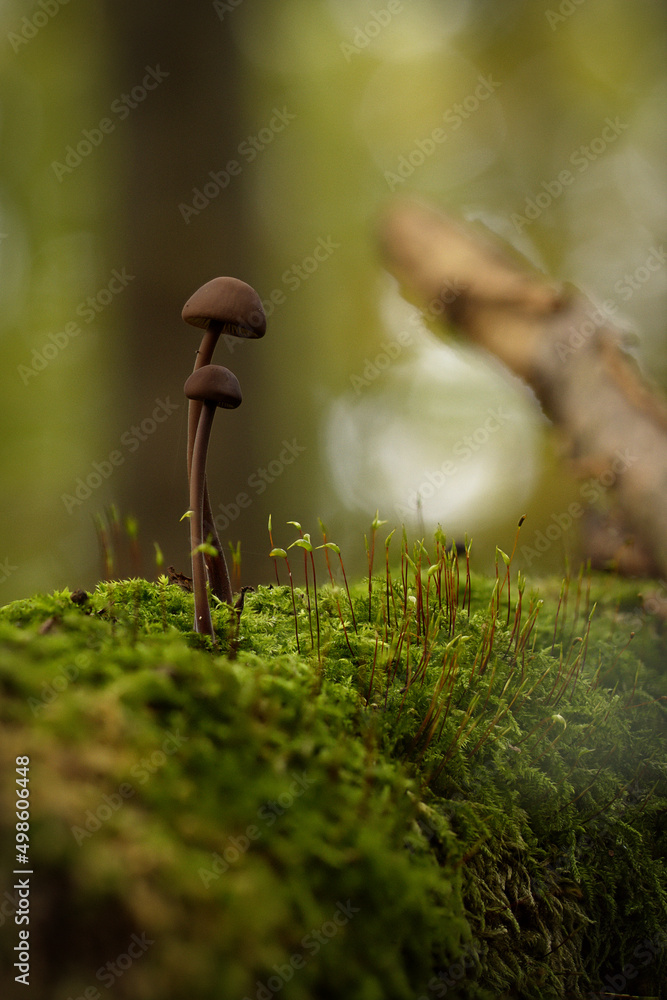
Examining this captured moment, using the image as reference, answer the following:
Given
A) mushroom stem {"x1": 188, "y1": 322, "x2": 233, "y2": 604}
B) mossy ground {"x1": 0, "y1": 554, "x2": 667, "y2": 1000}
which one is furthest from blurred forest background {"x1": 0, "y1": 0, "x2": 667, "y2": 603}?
mossy ground {"x1": 0, "y1": 554, "x2": 667, "y2": 1000}

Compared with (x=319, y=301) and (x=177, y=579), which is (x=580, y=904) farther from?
(x=319, y=301)

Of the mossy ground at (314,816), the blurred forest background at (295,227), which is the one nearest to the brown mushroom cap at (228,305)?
the mossy ground at (314,816)

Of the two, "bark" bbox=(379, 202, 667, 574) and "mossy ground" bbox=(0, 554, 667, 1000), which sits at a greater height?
"bark" bbox=(379, 202, 667, 574)

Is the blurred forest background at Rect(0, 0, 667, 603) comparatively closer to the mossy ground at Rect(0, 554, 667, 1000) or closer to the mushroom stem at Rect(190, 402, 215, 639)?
the mushroom stem at Rect(190, 402, 215, 639)

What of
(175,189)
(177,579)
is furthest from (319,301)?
(177,579)

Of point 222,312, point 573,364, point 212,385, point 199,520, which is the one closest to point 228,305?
point 222,312

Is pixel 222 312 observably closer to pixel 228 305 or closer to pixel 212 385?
pixel 228 305

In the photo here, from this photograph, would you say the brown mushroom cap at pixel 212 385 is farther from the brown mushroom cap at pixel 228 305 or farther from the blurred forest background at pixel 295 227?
the blurred forest background at pixel 295 227
